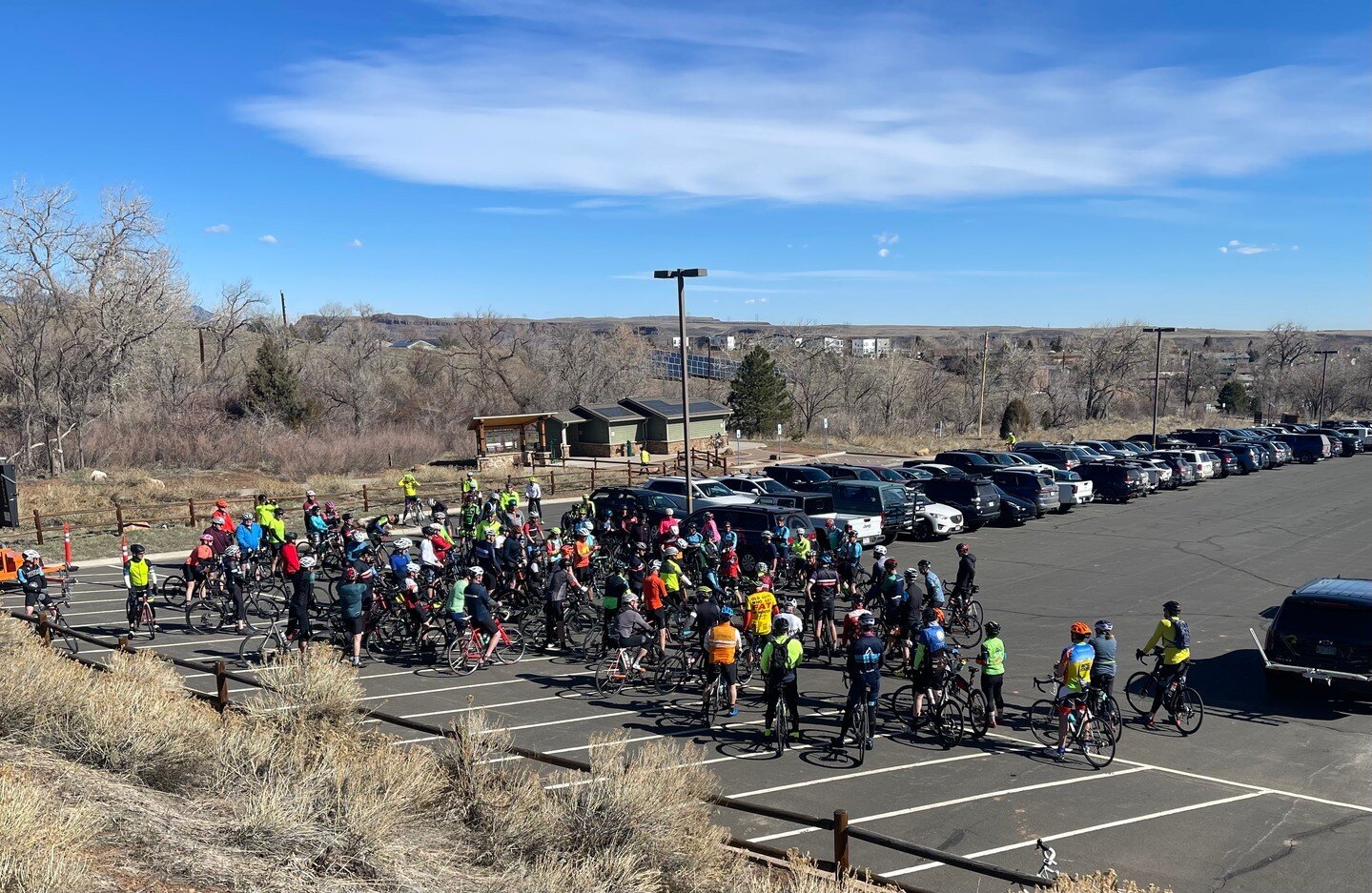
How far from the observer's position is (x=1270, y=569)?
22031 mm

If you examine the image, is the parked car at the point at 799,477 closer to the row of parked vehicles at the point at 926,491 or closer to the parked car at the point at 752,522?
the row of parked vehicles at the point at 926,491

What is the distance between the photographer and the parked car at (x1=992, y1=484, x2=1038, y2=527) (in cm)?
2878

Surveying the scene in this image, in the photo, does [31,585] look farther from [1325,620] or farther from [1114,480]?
[1114,480]

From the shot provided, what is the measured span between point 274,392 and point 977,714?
2155 inches

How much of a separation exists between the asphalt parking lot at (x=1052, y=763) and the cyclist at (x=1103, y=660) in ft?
2.80

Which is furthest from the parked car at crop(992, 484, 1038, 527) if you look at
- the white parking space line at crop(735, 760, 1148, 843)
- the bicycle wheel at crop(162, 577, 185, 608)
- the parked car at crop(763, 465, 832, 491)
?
the bicycle wheel at crop(162, 577, 185, 608)

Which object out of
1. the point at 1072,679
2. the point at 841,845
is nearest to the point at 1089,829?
the point at 1072,679

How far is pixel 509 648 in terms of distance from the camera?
51.5ft

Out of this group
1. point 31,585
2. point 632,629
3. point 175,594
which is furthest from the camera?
point 175,594

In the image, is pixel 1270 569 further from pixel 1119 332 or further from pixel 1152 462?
pixel 1119 332

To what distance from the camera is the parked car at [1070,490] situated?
1249 inches

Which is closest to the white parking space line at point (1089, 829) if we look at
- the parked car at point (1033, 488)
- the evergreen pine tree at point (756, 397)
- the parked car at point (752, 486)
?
the parked car at point (752, 486)

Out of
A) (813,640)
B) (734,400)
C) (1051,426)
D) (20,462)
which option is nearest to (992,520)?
(813,640)

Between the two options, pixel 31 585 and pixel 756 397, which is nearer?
pixel 31 585
